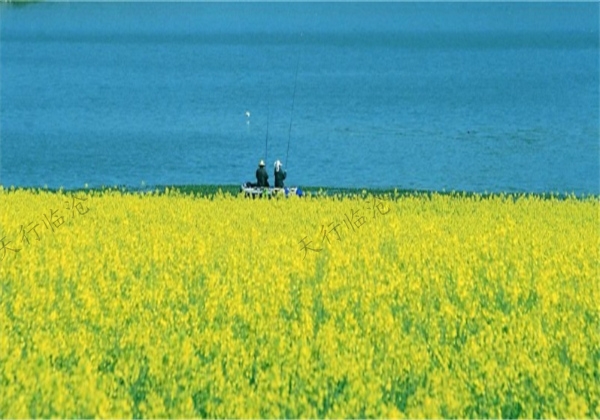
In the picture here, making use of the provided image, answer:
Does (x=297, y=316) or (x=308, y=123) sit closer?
(x=297, y=316)

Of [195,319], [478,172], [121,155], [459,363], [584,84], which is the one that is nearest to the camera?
[459,363]

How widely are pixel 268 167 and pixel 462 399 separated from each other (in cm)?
4548

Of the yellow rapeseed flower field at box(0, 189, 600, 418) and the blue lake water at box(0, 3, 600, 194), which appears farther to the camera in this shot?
the blue lake water at box(0, 3, 600, 194)

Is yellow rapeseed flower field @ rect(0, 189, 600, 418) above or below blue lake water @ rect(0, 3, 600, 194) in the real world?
below

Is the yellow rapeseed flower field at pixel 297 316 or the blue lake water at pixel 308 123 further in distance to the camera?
the blue lake water at pixel 308 123

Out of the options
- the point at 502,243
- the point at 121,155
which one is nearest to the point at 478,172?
the point at 121,155

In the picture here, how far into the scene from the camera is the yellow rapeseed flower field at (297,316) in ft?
41.4

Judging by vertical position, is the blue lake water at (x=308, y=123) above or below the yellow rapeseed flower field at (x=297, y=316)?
above

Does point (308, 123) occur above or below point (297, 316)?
above

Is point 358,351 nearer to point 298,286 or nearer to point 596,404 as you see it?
point 596,404

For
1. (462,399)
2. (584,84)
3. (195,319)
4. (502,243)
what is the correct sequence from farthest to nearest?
(584,84)
(502,243)
(195,319)
(462,399)

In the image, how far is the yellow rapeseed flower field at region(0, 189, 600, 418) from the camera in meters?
12.6

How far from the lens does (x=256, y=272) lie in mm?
18547

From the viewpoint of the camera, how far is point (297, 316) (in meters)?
16.2
